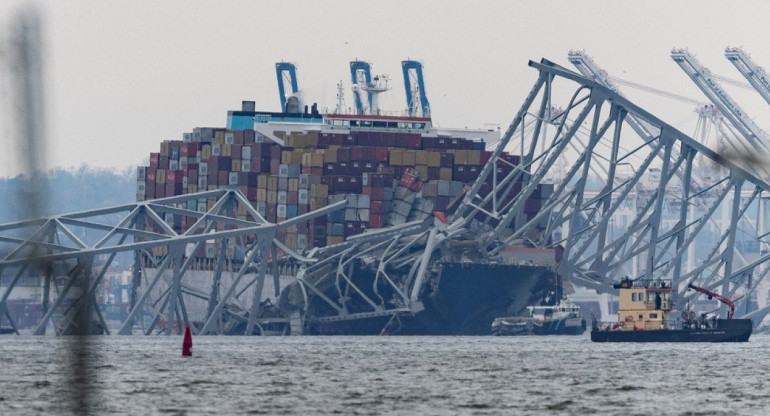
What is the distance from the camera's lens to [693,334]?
383ft

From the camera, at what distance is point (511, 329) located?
14488 cm

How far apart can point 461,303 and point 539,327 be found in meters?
7.21

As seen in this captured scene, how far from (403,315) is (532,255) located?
11.3 metres

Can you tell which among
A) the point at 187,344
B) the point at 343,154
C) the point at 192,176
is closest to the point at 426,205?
the point at 343,154

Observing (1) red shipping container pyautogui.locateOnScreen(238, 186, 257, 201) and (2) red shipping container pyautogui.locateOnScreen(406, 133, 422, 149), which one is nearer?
(2) red shipping container pyautogui.locateOnScreen(406, 133, 422, 149)

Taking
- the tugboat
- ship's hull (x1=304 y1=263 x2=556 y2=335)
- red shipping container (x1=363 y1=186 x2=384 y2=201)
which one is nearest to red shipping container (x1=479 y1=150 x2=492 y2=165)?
red shipping container (x1=363 y1=186 x2=384 y2=201)

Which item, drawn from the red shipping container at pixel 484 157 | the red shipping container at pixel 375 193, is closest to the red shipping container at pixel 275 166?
the red shipping container at pixel 375 193

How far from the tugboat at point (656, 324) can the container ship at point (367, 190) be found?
26.1 m

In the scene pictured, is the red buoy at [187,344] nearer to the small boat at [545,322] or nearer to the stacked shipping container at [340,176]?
the small boat at [545,322]

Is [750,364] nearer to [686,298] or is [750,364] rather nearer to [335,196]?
[686,298]

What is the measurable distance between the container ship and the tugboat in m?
26.1

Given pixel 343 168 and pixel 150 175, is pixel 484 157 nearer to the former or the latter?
pixel 343 168

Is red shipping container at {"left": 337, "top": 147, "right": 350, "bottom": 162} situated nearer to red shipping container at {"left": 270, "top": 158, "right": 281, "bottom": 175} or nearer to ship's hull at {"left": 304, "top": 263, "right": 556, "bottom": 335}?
red shipping container at {"left": 270, "top": 158, "right": 281, "bottom": 175}

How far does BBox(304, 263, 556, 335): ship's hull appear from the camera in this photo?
14388 cm
